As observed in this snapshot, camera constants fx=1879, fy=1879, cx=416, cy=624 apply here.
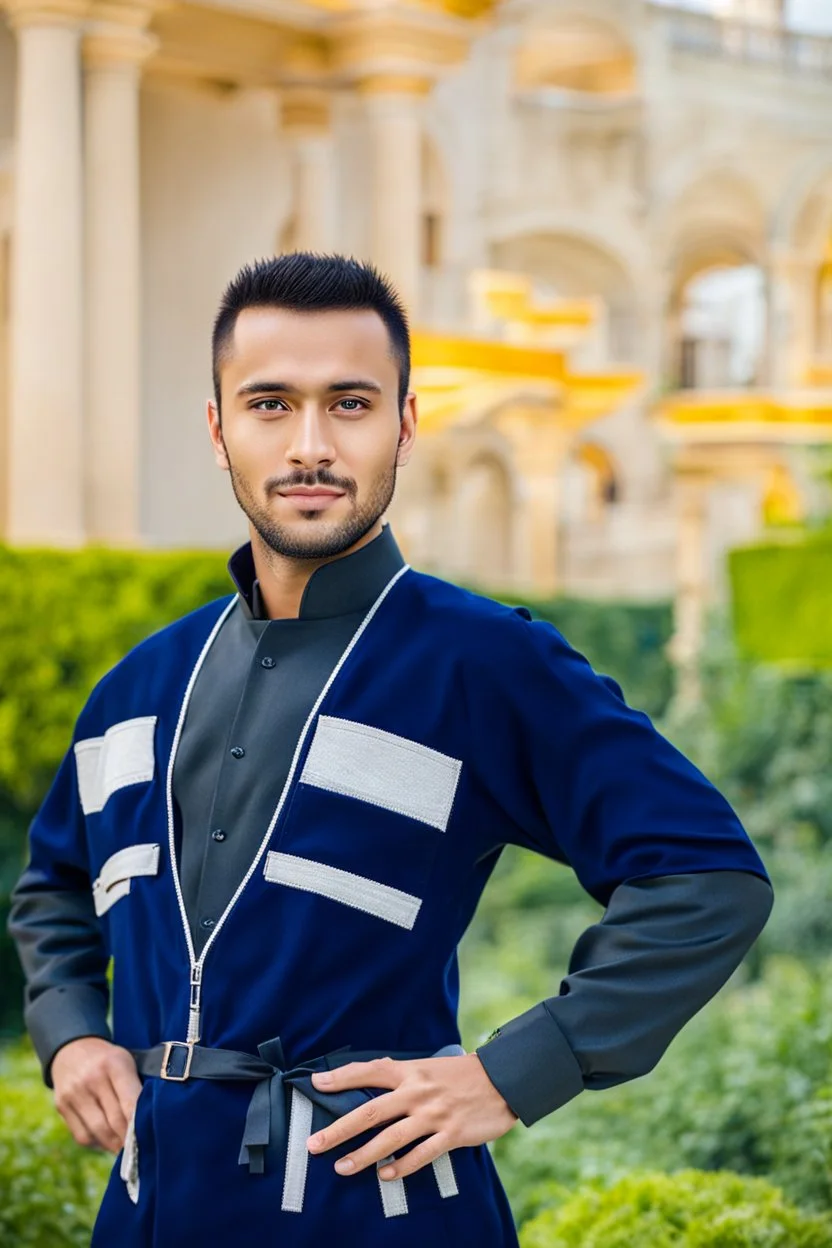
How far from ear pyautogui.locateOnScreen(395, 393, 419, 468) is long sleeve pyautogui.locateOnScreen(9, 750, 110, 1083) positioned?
0.58 meters

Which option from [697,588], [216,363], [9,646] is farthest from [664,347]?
[216,363]

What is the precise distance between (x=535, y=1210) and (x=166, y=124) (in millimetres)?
9951

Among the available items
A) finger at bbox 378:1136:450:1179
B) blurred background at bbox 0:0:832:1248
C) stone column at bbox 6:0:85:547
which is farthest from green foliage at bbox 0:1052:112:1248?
stone column at bbox 6:0:85:547

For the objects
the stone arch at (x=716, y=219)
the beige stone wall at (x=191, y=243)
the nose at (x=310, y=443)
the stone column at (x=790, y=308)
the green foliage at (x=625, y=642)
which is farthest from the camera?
the stone column at (x=790, y=308)

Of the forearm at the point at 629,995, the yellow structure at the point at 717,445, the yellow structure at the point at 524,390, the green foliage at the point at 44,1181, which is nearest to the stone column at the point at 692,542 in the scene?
the yellow structure at the point at 717,445

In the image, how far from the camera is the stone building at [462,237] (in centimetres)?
1043

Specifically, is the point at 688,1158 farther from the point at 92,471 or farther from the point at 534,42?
the point at 534,42

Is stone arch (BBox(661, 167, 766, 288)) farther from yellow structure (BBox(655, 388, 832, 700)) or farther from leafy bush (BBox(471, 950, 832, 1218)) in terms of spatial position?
leafy bush (BBox(471, 950, 832, 1218))

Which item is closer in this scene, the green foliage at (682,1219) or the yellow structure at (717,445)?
the green foliage at (682,1219)

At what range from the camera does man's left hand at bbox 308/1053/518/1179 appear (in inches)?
74.8

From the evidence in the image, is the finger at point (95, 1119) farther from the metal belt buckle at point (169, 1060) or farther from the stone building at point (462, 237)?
the stone building at point (462, 237)

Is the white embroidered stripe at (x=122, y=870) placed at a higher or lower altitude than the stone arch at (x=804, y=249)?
lower

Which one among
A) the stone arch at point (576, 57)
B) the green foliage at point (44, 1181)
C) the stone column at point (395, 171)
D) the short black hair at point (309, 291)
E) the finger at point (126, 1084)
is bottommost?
the green foliage at point (44, 1181)

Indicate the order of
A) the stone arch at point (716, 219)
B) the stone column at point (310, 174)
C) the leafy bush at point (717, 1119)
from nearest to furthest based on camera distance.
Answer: the leafy bush at point (717, 1119) < the stone column at point (310, 174) < the stone arch at point (716, 219)
